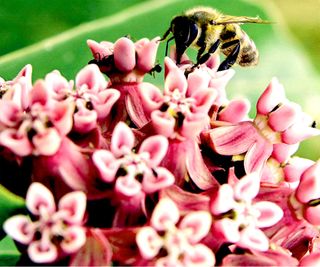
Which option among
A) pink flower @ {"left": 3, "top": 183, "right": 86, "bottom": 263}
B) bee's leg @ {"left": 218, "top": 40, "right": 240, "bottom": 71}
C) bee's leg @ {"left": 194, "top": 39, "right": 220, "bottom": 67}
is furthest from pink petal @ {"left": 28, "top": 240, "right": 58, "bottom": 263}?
bee's leg @ {"left": 218, "top": 40, "right": 240, "bottom": 71}

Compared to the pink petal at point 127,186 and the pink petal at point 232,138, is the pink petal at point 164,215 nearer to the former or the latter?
the pink petal at point 127,186

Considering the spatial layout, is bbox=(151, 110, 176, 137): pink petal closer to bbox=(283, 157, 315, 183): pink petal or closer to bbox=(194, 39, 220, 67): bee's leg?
bbox=(283, 157, 315, 183): pink petal

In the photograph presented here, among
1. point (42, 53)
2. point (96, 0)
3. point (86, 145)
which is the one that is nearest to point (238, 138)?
point (86, 145)

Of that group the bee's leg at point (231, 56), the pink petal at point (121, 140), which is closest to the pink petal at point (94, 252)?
the pink petal at point (121, 140)

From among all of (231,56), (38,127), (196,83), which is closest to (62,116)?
(38,127)

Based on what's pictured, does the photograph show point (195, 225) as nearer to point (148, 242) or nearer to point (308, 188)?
point (148, 242)
